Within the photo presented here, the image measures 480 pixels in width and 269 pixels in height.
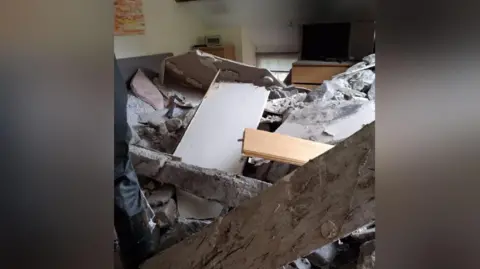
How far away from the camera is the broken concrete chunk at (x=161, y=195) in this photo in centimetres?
256

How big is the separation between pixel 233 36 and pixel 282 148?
13.9 ft

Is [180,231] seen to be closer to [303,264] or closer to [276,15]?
[303,264]

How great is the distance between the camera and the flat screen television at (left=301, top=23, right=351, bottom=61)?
19.3ft

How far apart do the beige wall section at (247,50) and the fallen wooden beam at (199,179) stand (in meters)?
3.95

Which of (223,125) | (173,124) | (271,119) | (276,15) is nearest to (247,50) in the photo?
(276,15)

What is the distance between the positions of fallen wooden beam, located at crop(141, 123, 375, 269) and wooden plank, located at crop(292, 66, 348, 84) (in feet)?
14.5

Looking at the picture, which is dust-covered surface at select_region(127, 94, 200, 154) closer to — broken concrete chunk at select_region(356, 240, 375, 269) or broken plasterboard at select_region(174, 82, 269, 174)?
broken plasterboard at select_region(174, 82, 269, 174)

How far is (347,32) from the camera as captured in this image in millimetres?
5844

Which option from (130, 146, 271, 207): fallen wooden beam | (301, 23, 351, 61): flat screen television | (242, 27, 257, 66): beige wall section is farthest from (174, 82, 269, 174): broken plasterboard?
(242, 27, 257, 66): beige wall section

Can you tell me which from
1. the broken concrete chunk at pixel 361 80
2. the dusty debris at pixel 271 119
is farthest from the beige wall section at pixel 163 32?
the broken concrete chunk at pixel 361 80

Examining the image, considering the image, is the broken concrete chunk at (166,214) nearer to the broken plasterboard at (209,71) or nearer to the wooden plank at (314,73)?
the broken plasterboard at (209,71)

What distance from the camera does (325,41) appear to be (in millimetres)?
6020
